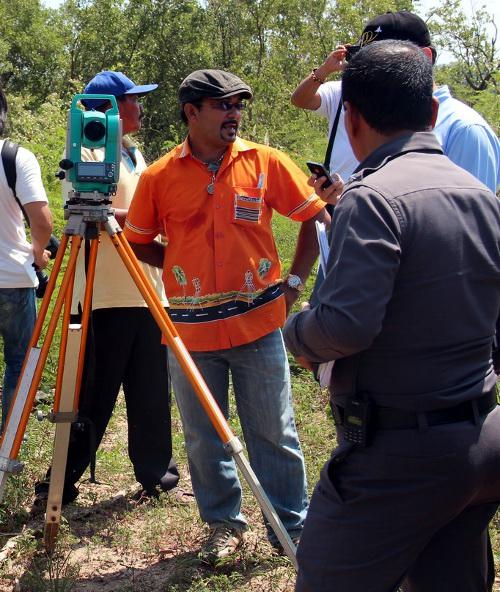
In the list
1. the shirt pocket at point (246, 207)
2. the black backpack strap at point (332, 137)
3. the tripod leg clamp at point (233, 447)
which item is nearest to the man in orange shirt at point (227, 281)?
the shirt pocket at point (246, 207)

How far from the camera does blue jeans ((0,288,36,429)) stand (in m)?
4.30

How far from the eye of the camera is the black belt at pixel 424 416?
2018 millimetres

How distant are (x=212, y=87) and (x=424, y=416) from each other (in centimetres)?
188

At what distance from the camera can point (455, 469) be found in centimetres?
201

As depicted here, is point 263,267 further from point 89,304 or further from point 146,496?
point 146,496

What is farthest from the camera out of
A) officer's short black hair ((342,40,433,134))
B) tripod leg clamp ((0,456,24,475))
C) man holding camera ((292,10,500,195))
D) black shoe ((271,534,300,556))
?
black shoe ((271,534,300,556))

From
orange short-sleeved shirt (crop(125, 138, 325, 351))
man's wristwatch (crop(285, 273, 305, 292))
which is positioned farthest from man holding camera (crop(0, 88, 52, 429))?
man's wristwatch (crop(285, 273, 305, 292))

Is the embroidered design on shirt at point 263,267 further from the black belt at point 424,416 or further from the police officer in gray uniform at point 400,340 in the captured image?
Result: the black belt at point 424,416

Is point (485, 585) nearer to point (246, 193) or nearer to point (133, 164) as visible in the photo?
point (246, 193)

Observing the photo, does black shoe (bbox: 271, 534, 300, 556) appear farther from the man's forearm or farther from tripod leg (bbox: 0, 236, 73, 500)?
the man's forearm

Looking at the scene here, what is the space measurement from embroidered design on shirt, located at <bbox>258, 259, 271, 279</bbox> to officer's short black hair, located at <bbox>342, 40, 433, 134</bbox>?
1426 mm

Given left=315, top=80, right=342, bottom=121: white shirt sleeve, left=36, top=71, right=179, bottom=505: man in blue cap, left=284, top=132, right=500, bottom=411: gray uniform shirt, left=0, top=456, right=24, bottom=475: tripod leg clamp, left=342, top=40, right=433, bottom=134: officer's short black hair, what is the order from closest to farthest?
left=284, top=132, right=500, bottom=411: gray uniform shirt
left=342, top=40, right=433, bottom=134: officer's short black hair
left=0, top=456, right=24, bottom=475: tripod leg clamp
left=315, top=80, right=342, bottom=121: white shirt sleeve
left=36, top=71, right=179, bottom=505: man in blue cap

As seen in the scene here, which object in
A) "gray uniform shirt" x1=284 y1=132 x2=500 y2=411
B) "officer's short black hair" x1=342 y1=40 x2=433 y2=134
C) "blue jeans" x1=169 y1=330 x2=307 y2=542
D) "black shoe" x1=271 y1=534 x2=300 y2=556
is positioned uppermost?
"officer's short black hair" x1=342 y1=40 x2=433 y2=134

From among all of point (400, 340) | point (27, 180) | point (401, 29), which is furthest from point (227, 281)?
point (400, 340)
